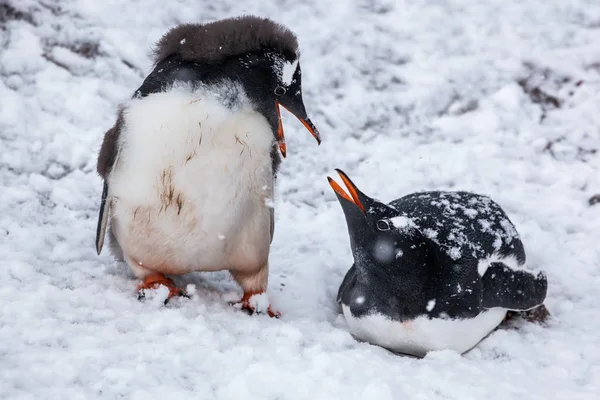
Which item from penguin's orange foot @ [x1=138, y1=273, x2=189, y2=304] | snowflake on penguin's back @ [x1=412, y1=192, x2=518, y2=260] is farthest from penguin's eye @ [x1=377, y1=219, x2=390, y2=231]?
penguin's orange foot @ [x1=138, y1=273, x2=189, y2=304]

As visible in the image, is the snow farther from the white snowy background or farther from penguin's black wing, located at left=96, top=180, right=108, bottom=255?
penguin's black wing, located at left=96, top=180, right=108, bottom=255

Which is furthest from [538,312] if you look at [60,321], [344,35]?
[344,35]

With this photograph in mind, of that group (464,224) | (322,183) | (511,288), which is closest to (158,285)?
(464,224)

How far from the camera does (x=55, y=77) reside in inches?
191

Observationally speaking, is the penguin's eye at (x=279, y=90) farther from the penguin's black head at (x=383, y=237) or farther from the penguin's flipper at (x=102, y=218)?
the penguin's flipper at (x=102, y=218)

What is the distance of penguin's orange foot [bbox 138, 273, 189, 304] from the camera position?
10.0ft

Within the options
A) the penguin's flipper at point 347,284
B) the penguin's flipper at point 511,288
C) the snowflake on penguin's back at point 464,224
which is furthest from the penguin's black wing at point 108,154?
the penguin's flipper at point 511,288

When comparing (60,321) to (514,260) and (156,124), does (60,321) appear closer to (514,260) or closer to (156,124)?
(156,124)

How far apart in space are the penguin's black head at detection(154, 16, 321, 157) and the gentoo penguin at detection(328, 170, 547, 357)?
0.44 metres

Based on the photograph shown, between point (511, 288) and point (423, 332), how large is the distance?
0.53 meters

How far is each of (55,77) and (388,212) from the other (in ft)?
Answer: 10.1

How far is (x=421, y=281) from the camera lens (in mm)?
2850

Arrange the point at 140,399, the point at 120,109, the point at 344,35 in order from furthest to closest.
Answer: the point at 344,35 → the point at 120,109 → the point at 140,399

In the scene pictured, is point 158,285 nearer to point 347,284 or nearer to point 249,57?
point 347,284
